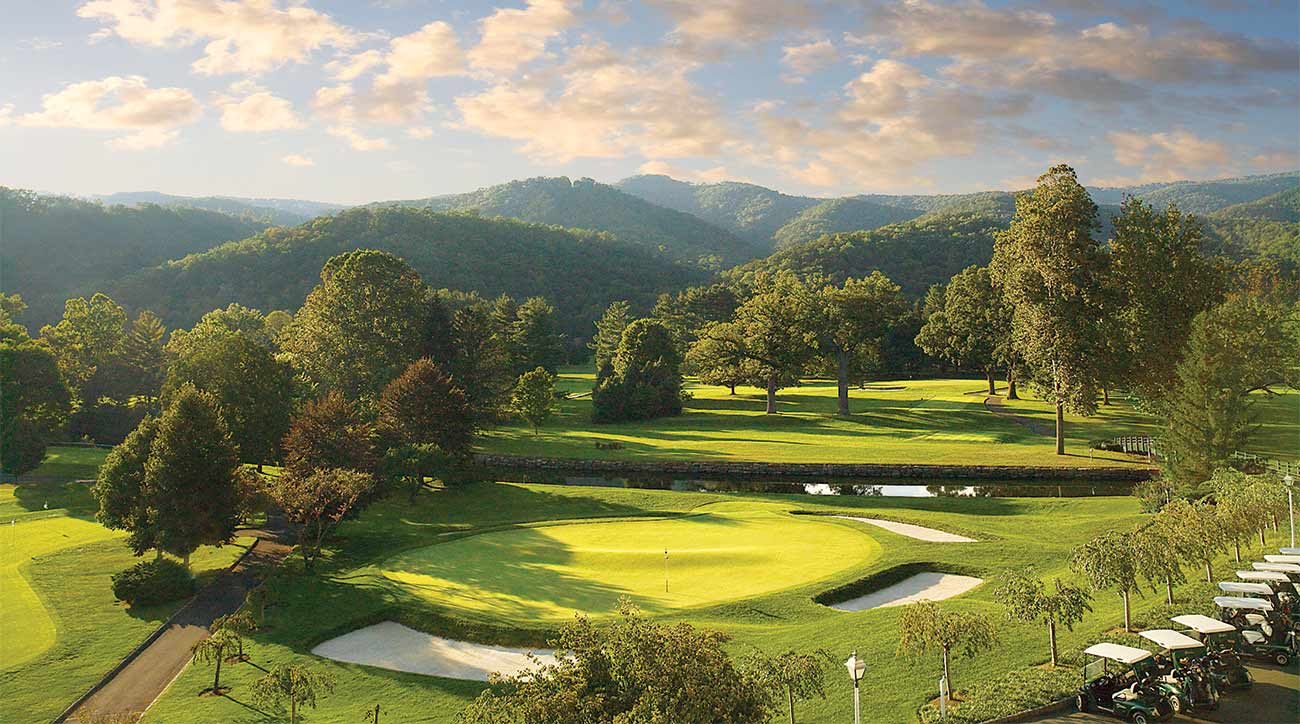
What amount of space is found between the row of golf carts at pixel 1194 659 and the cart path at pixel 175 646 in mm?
22316

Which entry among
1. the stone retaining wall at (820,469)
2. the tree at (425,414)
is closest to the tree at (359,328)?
the tree at (425,414)

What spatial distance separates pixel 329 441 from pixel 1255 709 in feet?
120

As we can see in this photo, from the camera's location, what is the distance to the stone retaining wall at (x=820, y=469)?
161 feet

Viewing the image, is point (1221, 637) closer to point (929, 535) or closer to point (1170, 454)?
point (929, 535)

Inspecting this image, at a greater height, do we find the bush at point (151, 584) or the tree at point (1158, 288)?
the tree at point (1158, 288)

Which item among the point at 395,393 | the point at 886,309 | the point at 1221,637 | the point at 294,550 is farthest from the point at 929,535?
the point at 886,309

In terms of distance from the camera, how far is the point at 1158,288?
5181 centimetres

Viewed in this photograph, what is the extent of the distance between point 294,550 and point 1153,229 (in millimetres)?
52187

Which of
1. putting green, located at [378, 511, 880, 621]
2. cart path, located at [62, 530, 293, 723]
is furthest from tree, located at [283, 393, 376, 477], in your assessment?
putting green, located at [378, 511, 880, 621]

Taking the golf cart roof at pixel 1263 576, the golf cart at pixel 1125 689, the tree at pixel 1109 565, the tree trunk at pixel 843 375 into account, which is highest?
the tree trunk at pixel 843 375

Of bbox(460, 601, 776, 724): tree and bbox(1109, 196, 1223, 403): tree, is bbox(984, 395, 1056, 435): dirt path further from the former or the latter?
bbox(460, 601, 776, 724): tree

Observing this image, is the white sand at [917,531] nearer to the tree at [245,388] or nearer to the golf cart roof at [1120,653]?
the golf cart roof at [1120,653]

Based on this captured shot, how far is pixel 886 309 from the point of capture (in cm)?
7588

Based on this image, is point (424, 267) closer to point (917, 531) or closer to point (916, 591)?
point (917, 531)
